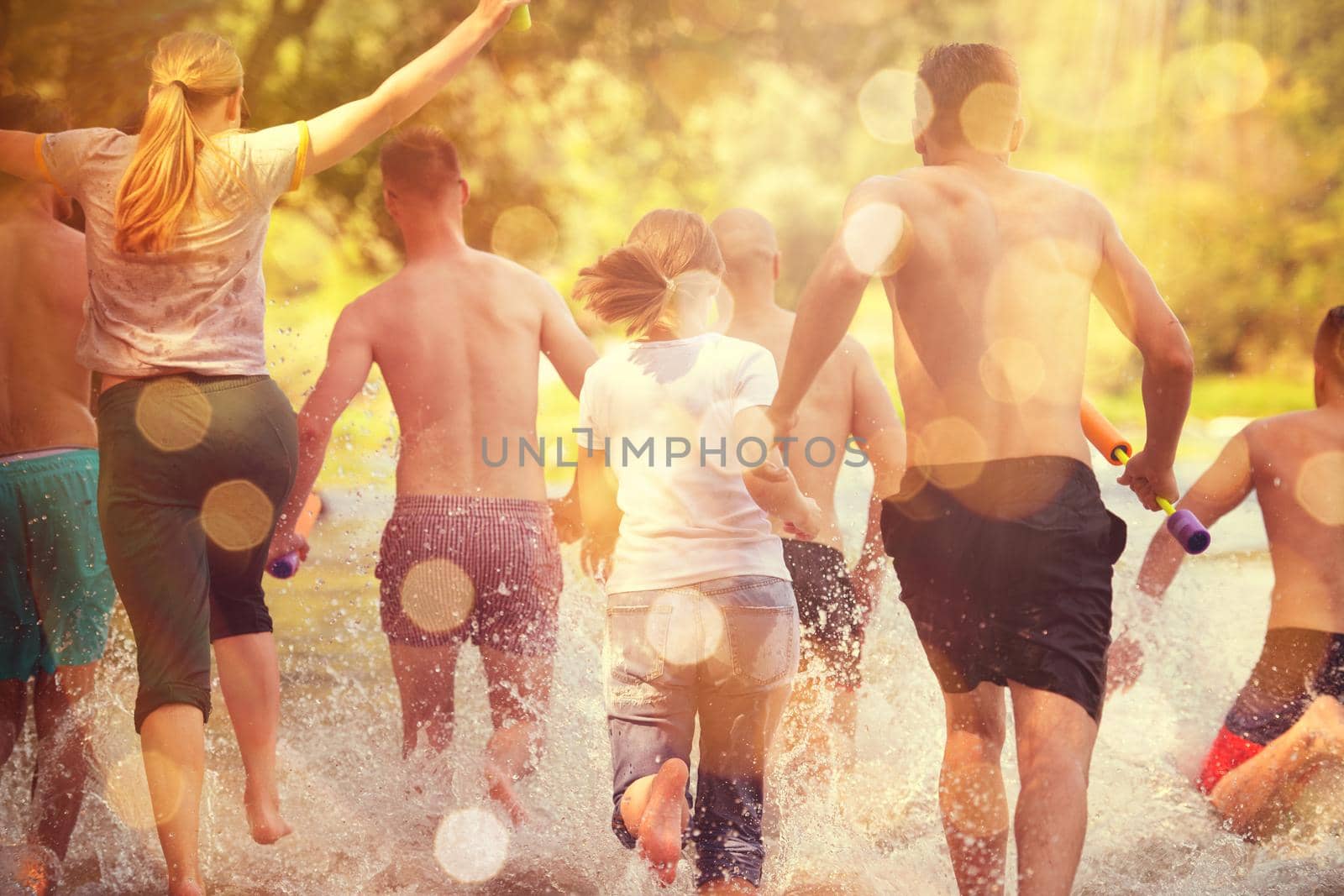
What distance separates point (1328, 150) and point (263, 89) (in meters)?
18.2

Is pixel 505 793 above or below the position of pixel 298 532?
below

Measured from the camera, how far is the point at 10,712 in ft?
10.3

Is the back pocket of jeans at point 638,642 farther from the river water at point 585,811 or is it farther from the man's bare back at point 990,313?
the river water at point 585,811

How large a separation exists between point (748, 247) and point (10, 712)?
2088 mm

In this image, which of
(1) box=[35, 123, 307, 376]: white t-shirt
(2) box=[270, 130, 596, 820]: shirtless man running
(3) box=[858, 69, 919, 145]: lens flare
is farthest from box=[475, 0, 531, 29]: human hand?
(3) box=[858, 69, 919, 145]: lens flare

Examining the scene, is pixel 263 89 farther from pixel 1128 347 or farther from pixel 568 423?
pixel 1128 347

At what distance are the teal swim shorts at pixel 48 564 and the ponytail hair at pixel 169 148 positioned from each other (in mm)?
784

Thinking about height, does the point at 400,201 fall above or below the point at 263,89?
below

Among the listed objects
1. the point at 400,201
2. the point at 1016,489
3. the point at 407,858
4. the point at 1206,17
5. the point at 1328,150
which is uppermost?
the point at 1206,17

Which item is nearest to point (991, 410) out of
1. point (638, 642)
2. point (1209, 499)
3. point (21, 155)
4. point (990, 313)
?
point (990, 313)

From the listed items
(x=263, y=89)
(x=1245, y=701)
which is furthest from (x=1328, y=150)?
(x=1245, y=701)

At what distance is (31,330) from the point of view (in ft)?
10.3

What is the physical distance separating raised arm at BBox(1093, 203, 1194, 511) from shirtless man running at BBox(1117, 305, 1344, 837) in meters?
0.63

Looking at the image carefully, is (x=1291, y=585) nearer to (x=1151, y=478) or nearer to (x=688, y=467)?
(x=1151, y=478)
